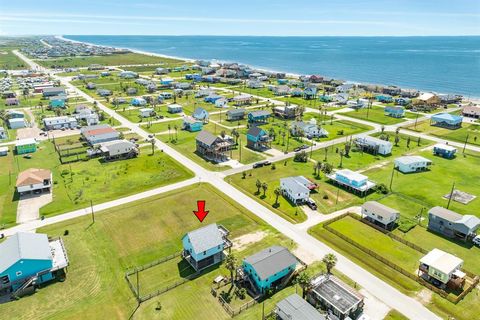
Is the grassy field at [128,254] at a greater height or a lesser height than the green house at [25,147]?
lesser

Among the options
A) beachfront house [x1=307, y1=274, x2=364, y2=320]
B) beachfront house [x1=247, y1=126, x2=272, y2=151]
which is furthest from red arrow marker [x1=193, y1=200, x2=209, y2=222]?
beachfront house [x1=247, y1=126, x2=272, y2=151]

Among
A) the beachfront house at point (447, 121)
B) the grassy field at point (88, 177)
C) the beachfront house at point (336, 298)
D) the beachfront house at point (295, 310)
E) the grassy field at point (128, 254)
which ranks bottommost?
A: the grassy field at point (128, 254)

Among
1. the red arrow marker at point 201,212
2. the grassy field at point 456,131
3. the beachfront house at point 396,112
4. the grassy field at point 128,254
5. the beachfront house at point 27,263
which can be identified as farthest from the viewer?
the beachfront house at point 396,112

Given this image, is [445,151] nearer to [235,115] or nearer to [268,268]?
[235,115]

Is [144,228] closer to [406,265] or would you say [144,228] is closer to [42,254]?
[42,254]

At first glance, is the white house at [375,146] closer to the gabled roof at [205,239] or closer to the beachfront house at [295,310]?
the gabled roof at [205,239]

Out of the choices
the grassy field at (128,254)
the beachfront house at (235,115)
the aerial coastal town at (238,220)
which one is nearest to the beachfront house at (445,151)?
the aerial coastal town at (238,220)
